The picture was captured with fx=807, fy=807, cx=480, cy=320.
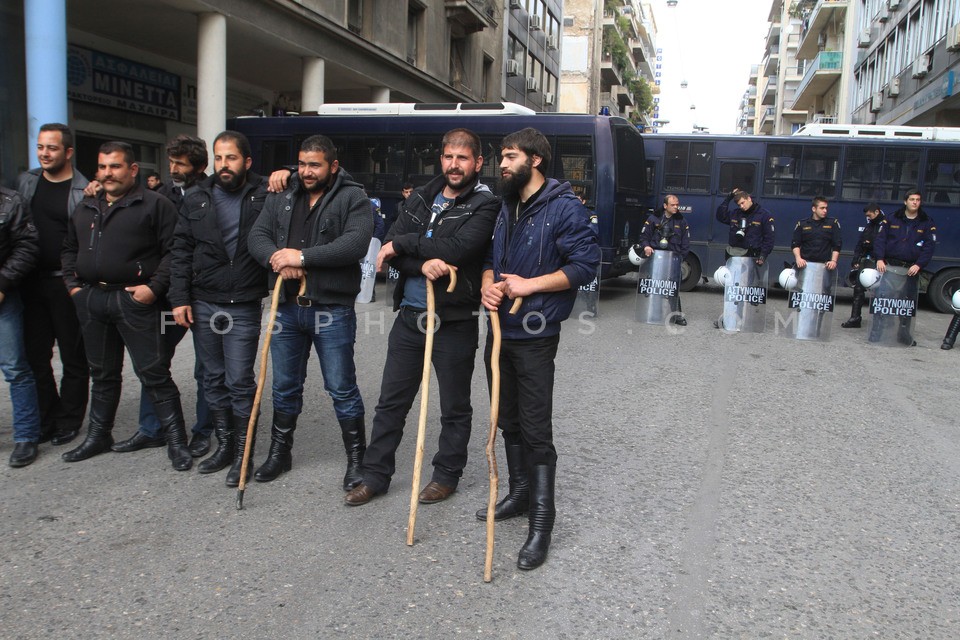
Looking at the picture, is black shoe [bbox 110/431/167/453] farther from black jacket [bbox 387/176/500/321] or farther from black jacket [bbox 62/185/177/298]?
black jacket [bbox 387/176/500/321]

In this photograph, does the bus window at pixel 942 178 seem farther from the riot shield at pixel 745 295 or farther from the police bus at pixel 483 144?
the riot shield at pixel 745 295

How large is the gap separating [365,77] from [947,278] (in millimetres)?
14332

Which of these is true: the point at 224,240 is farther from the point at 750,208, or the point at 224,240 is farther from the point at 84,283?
the point at 750,208

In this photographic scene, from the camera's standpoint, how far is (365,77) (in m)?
21.1

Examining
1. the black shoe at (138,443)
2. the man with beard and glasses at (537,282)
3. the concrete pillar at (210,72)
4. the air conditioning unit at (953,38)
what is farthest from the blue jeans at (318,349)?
the air conditioning unit at (953,38)

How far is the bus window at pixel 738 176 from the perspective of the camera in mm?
16250

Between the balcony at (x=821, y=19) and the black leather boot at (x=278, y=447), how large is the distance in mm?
41878

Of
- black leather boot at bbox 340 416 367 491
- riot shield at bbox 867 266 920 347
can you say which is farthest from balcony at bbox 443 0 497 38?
black leather boot at bbox 340 416 367 491

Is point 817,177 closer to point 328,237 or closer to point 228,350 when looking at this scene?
point 328,237

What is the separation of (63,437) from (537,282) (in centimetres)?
350

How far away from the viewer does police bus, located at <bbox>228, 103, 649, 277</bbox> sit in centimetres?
1344

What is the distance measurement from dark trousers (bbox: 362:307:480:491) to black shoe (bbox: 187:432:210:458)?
1309mm

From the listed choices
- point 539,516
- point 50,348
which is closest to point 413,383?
point 539,516

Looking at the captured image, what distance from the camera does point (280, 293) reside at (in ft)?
14.1
